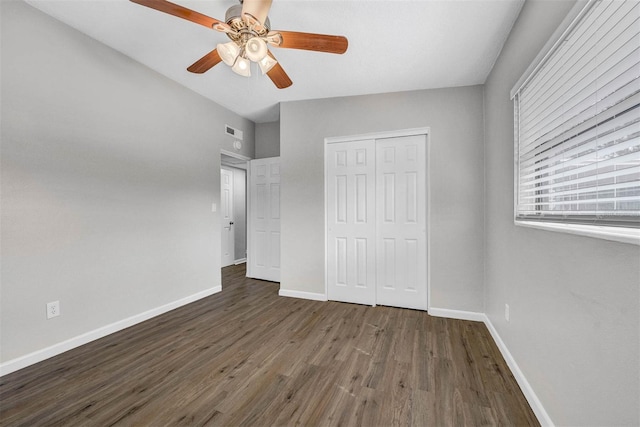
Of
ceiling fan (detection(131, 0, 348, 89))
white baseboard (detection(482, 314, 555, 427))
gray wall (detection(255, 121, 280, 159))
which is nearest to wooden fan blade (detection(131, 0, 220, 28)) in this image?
ceiling fan (detection(131, 0, 348, 89))

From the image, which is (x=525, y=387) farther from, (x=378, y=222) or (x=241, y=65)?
(x=241, y=65)

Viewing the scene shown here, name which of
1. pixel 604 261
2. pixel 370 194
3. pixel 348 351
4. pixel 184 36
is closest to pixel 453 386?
pixel 348 351

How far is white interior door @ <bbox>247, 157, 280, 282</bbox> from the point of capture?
4.30m

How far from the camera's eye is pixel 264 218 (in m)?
4.38

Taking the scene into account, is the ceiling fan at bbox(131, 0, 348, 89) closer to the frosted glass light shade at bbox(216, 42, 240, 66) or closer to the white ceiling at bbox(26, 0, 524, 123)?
the frosted glass light shade at bbox(216, 42, 240, 66)

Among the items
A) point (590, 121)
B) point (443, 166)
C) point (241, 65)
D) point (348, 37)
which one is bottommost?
point (590, 121)

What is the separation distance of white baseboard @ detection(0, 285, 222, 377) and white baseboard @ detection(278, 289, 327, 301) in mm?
1199

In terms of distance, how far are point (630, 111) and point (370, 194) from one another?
248cm

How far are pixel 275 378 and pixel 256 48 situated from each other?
2.30 meters

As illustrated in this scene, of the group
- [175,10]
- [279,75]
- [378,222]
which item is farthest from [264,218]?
[175,10]

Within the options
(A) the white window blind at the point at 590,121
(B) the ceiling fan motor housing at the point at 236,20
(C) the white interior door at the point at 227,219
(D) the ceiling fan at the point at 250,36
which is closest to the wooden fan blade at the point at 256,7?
(D) the ceiling fan at the point at 250,36

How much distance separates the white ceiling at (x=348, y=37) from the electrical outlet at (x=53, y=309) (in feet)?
7.59

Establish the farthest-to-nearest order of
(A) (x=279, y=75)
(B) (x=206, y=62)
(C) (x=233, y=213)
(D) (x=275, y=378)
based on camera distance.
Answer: (C) (x=233, y=213)
(A) (x=279, y=75)
(B) (x=206, y=62)
(D) (x=275, y=378)

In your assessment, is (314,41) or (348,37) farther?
(348,37)
